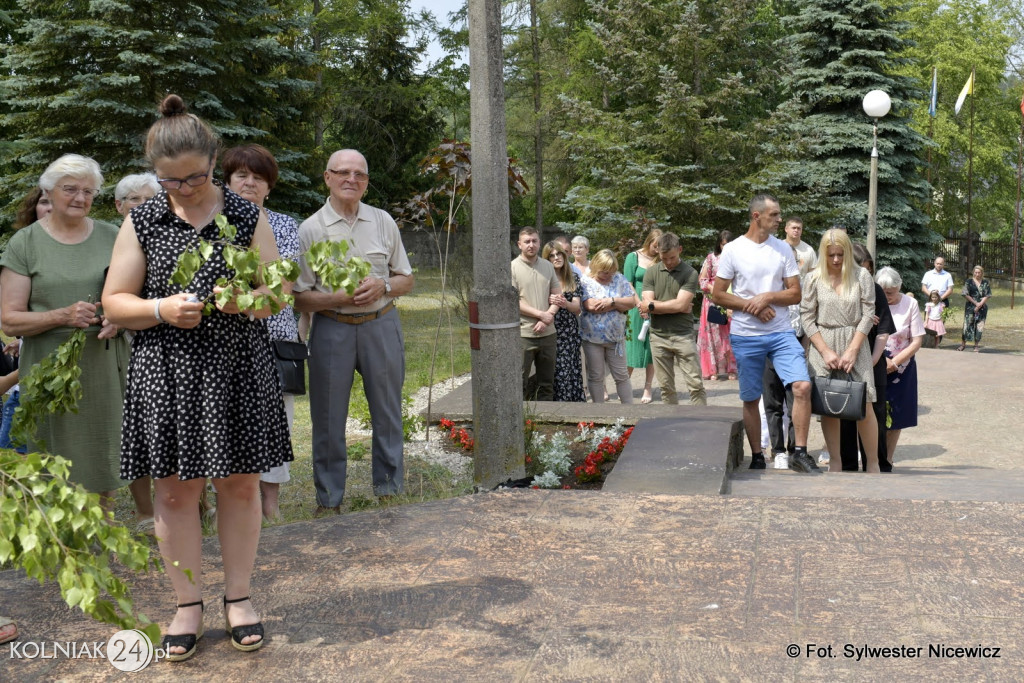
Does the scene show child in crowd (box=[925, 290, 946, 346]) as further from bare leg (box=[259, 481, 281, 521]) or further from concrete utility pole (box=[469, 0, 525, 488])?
bare leg (box=[259, 481, 281, 521])

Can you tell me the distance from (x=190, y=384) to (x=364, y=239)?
246 centimetres

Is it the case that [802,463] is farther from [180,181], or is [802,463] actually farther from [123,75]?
[123,75]

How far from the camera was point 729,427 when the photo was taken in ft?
22.4

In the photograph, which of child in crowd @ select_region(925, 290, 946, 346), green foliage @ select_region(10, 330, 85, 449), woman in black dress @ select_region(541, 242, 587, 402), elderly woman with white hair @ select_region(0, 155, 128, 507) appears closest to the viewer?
green foliage @ select_region(10, 330, 85, 449)

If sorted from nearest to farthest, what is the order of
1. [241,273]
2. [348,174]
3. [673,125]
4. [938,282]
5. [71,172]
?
[241,273], [71,172], [348,174], [938,282], [673,125]

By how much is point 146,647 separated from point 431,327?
21.4m

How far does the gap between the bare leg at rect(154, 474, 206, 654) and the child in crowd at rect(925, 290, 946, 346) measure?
62.9 feet

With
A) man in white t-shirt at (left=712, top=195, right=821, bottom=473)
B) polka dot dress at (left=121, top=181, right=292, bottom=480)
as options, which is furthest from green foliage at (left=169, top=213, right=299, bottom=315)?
man in white t-shirt at (left=712, top=195, right=821, bottom=473)

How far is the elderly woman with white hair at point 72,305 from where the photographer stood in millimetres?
5082

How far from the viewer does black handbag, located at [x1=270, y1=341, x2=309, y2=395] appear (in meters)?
5.79

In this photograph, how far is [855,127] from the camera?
1048 inches

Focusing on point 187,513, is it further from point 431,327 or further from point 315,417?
point 431,327

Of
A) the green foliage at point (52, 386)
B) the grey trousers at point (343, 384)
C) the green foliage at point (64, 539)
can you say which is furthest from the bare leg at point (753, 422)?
the green foliage at point (64, 539)

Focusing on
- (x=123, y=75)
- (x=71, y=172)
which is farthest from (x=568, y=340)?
(x=123, y=75)
